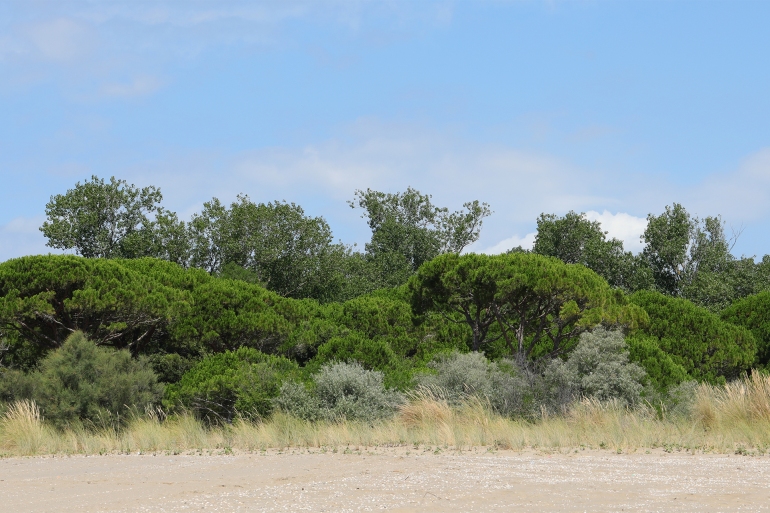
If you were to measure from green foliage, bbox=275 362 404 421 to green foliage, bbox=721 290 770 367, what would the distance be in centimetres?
1748

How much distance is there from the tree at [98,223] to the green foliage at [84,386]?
20322 millimetres

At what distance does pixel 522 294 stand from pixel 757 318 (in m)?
12.1

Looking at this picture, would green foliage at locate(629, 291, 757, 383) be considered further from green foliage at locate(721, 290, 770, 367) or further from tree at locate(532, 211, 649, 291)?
tree at locate(532, 211, 649, 291)

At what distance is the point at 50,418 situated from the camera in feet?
56.9

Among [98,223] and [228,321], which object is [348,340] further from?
[98,223]

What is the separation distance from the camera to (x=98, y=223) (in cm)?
3978

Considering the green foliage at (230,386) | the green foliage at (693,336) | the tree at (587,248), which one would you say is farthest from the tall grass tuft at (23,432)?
the tree at (587,248)

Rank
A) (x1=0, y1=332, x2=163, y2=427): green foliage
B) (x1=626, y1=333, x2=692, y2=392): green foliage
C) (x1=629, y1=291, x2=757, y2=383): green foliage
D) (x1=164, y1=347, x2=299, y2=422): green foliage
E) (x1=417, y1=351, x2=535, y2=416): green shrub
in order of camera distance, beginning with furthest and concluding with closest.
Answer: (x1=629, y1=291, x2=757, y2=383): green foliage
(x1=626, y1=333, x2=692, y2=392): green foliage
(x1=164, y1=347, x2=299, y2=422): green foliage
(x1=0, y1=332, x2=163, y2=427): green foliage
(x1=417, y1=351, x2=535, y2=416): green shrub

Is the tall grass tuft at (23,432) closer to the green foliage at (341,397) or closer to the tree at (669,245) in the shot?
the green foliage at (341,397)

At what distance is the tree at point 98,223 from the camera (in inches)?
1524

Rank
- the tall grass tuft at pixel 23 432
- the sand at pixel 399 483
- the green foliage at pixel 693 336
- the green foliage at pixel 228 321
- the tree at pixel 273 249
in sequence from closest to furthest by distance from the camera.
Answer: the sand at pixel 399 483, the tall grass tuft at pixel 23 432, the green foliage at pixel 228 321, the green foliage at pixel 693 336, the tree at pixel 273 249

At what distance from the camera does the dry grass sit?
1251cm

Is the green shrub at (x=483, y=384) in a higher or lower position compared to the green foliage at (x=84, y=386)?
lower

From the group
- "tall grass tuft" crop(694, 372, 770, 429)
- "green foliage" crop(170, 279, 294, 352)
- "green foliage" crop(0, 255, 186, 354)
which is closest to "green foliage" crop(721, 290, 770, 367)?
"tall grass tuft" crop(694, 372, 770, 429)
